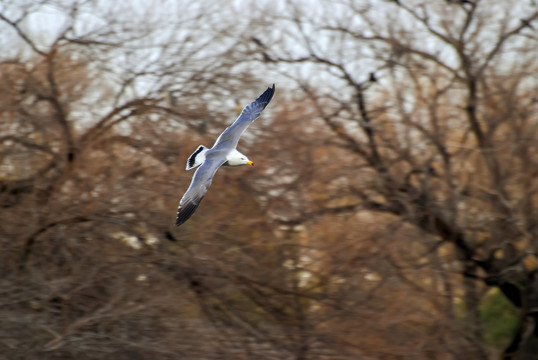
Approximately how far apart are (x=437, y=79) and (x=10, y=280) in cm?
482

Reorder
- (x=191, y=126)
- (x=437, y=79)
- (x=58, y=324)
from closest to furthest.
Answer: (x=58, y=324)
(x=191, y=126)
(x=437, y=79)

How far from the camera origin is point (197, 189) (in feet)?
17.4

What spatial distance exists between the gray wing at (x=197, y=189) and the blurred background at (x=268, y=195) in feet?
7.03

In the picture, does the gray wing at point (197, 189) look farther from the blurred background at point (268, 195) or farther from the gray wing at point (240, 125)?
the blurred background at point (268, 195)

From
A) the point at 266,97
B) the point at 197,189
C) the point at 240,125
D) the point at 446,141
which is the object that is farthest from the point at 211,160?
the point at 446,141

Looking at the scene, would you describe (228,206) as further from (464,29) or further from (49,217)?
(464,29)

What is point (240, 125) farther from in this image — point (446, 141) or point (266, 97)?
point (446, 141)

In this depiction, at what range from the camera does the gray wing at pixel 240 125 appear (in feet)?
19.5

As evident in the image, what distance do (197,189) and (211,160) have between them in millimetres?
319

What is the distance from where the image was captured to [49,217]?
7.55 m

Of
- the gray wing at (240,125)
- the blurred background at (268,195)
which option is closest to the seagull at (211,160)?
the gray wing at (240,125)

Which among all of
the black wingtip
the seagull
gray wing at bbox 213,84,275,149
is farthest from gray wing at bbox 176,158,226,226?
the black wingtip

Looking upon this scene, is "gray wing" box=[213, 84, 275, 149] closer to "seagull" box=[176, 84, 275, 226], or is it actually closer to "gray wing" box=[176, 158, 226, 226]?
"seagull" box=[176, 84, 275, 226]

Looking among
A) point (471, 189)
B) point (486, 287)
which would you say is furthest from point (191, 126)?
point (486, 287)
